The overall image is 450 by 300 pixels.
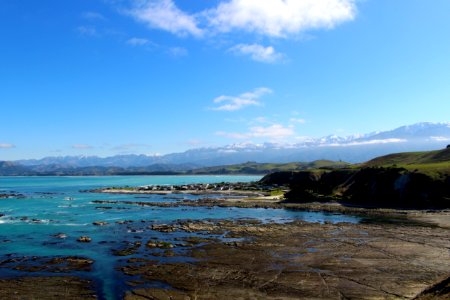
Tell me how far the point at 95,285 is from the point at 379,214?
70.4 meters

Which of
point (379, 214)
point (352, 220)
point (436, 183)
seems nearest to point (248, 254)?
point (352, 220)

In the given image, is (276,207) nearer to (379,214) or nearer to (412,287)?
(379,214)

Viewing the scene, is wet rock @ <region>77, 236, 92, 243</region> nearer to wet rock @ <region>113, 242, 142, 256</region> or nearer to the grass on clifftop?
wet rock @ <region>113, 242, 142, 256</region>

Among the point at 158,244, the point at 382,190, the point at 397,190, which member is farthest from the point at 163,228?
the point at 382,190

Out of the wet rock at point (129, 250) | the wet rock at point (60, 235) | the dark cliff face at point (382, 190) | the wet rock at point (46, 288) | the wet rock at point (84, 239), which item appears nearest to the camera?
the wet rock at point (46, 288)

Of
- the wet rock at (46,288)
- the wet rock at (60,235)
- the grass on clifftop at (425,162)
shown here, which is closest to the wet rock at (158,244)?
the wet rock at (60,235)

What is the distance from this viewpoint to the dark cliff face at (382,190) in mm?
97750

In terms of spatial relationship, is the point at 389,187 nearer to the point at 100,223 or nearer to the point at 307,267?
the point at 307,267

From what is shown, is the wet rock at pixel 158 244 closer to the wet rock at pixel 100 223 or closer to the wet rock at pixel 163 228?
the wet rock at pixel 163 228

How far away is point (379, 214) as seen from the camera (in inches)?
3465

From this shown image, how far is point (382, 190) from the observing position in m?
109

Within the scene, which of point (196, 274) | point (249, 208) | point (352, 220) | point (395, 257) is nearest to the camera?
point (196, 274)

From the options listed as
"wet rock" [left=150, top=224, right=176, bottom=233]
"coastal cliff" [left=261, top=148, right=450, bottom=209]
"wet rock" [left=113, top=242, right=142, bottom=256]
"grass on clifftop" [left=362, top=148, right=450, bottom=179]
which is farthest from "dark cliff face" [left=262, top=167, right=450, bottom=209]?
"wet rock" [left=113, top=242, right=142, bottom=256]

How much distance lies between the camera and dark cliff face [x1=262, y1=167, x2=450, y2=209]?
9775 centimetres
